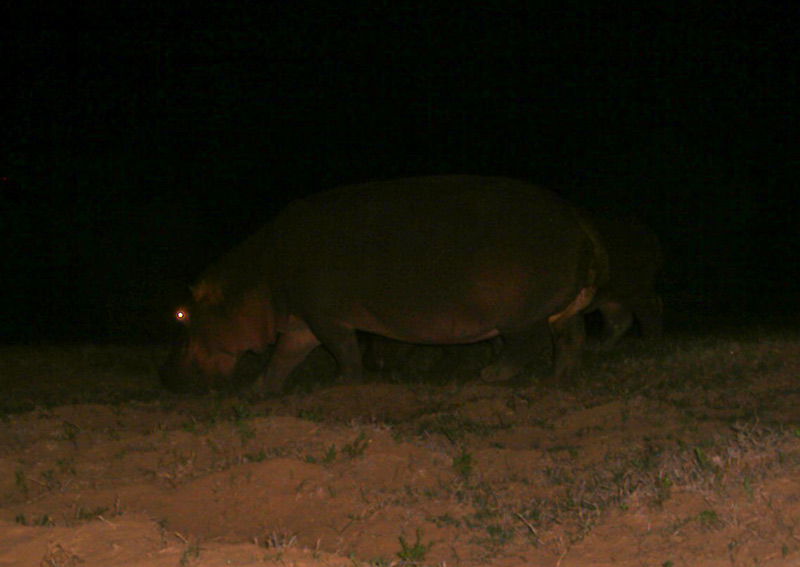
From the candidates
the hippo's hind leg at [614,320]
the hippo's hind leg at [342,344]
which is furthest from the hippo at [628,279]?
the hippo's hind leg at [342,344]

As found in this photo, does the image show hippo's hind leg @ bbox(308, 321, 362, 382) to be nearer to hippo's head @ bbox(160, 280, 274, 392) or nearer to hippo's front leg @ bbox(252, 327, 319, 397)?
hippo's front leg @ bbox(252, 327, 319, 397)

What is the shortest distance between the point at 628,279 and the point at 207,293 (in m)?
5.44

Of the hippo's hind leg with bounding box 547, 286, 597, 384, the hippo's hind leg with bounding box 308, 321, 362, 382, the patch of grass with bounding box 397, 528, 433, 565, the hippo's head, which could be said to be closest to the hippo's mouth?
the hippo's head

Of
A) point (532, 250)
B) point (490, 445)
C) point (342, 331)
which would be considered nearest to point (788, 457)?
point (490, 445)

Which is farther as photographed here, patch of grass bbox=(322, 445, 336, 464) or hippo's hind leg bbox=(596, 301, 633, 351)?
hippo's hind leg bbox=(596, 301, 633, 351)

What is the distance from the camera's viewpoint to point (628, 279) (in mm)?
11844

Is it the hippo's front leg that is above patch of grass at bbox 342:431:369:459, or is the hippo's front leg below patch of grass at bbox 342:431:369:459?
below

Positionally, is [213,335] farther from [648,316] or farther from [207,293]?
[648,316]

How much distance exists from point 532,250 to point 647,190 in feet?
48.4

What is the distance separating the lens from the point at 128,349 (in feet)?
38.8

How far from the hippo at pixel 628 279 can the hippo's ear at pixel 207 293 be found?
452 cm

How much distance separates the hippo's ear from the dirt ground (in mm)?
1842

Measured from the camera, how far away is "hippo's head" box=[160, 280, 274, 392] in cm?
953

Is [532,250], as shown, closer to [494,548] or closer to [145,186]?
[494,548]
